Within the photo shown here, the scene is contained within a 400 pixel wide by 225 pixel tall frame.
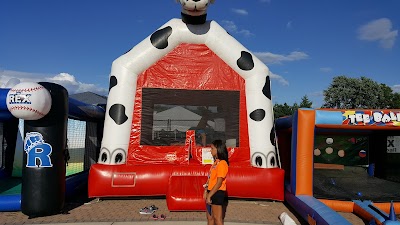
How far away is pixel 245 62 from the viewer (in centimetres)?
716

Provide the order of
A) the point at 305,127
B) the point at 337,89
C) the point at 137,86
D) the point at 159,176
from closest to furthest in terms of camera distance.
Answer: the point at 305,127 < the point at 159,176 < the point at 137,86 < the point at 337,89

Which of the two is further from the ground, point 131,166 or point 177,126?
point 177,126

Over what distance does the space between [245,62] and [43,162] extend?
4.09m

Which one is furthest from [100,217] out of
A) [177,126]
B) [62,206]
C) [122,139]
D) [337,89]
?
[337,89]

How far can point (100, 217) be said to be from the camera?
539 centimetres

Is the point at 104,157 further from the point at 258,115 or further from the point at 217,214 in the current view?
the point at 217,214

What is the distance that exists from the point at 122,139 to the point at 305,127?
3.31m

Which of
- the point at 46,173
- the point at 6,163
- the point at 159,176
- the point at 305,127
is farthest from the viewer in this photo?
the point at 6,163

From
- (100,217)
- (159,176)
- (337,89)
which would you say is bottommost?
(100,217)

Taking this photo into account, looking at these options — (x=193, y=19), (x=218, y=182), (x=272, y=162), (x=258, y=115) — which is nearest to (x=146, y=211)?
(x=218, y=182)

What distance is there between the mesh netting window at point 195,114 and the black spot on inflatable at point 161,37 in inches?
34.8

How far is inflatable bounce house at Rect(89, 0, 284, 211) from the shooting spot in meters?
6.68

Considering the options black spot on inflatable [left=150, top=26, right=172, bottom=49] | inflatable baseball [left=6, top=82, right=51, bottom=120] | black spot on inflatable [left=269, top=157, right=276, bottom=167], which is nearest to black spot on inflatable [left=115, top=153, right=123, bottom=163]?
inflatable baseball [left=6, top=82, right=51, bottom=120]

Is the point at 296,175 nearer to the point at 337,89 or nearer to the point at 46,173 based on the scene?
the point at 46,173
